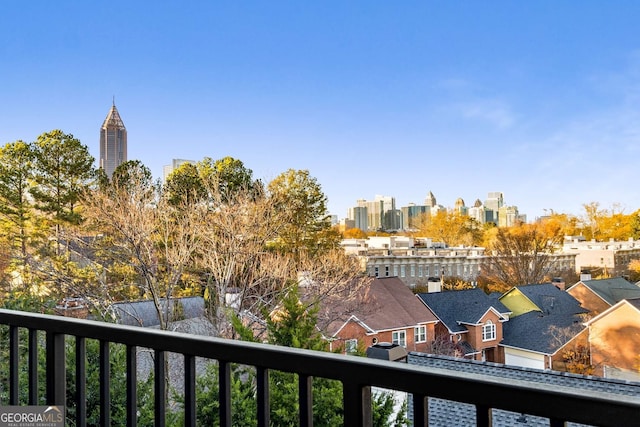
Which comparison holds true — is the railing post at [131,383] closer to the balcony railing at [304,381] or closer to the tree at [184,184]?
the balcony railing at [304,381]

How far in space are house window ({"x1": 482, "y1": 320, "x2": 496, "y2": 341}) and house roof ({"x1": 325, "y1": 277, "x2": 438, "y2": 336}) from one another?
1.77 m

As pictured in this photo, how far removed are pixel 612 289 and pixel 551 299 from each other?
83.4 inches

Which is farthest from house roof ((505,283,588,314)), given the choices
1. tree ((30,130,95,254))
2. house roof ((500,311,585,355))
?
tree ((30,130,95,254))

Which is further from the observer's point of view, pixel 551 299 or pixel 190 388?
pixel 551 299

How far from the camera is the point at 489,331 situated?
13875mm

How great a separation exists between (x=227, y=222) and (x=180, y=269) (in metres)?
1.17

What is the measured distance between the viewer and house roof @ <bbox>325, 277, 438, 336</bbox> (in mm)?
10125

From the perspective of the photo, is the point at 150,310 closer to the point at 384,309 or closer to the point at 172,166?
the point at 384,309

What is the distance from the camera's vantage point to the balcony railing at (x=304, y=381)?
0.58m

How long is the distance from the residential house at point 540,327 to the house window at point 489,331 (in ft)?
1.43

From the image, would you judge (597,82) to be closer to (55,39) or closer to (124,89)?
(124,89)

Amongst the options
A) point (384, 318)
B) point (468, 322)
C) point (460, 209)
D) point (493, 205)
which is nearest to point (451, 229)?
point (460, 209)

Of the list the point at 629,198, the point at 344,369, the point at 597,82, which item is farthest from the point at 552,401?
the point at 597,82

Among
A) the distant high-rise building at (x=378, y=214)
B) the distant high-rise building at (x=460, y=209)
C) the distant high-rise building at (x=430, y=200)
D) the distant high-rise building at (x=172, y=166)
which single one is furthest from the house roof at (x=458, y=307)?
the distant high-rise building at (x=430, y=200)
